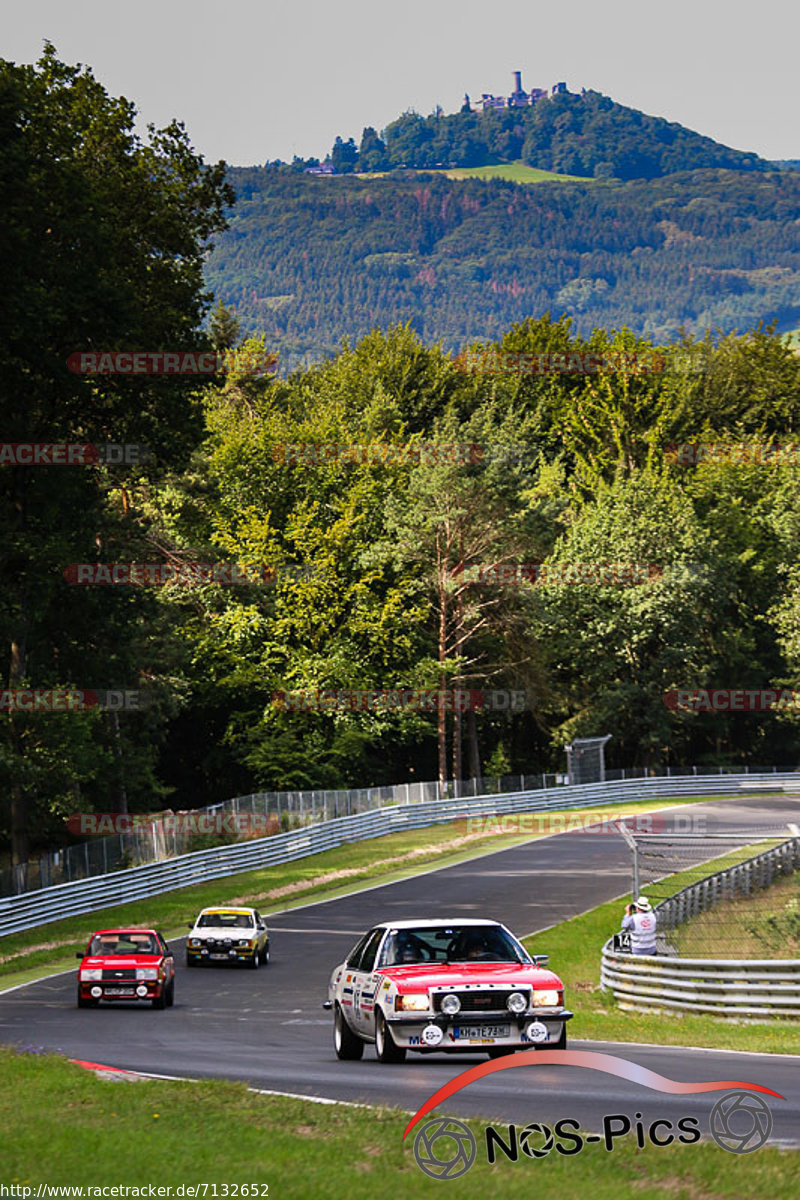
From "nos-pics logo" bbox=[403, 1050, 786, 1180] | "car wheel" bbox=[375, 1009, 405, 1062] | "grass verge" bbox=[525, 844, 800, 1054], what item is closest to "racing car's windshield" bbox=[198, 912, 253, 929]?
"grass verge" bbox=[525, 844, 800, 1054]

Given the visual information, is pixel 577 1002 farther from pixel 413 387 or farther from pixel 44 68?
pixel 413 387

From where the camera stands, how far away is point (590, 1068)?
552 inches

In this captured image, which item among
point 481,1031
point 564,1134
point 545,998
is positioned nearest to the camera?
point 564,1134

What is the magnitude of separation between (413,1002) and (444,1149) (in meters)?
4.60

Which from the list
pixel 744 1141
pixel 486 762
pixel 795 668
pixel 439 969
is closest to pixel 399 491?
pixel 486 762

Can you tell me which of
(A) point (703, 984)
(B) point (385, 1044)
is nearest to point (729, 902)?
(A) point (703, 984)

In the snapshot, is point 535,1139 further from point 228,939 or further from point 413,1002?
point 228,939

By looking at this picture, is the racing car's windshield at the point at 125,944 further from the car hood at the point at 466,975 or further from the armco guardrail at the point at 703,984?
the car hood at the point at 466,975

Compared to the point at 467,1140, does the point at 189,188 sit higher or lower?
higher

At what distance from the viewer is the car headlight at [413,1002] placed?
14.1 metres

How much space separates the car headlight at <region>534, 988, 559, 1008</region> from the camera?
46.2 feet

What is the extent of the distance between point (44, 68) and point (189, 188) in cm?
459

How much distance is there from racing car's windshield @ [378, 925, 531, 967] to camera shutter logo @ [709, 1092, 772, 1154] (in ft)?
11.9

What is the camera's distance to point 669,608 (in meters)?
80.0
